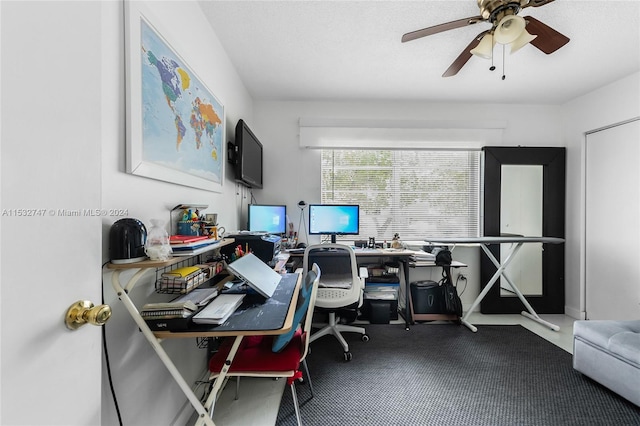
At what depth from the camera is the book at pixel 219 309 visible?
1.08m

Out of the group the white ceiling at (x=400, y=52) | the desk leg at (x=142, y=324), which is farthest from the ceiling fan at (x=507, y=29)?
the desk leg at (x=142, y=324)

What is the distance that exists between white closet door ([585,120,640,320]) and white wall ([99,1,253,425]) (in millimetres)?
3995

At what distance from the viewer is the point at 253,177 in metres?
2.68

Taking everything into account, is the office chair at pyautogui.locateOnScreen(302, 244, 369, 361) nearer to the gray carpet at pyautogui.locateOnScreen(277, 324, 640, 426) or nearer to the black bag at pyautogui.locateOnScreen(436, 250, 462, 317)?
the gray carpet at pyautogui.locateOnScreen(277, 324, 640, 426)

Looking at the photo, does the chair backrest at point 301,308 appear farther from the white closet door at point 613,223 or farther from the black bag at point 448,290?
the white closet door at point 613,223

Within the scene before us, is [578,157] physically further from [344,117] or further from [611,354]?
[344,117]

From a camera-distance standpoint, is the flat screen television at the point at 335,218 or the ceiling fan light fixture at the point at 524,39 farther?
the flat screen television at the point at 335,218

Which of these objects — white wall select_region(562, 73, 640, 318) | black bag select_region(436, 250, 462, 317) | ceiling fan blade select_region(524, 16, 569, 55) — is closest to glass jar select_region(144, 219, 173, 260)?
ceiling fan blade select_region(524, 16, 569, 55)

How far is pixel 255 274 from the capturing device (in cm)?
150

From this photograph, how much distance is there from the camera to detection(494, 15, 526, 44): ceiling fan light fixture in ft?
4.46

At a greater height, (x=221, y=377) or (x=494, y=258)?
(x=494, y=258)

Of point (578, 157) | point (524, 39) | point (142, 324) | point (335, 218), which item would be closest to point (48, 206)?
point (142, 324)

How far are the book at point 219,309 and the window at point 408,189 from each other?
2.13 m

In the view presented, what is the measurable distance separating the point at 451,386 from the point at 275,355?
1.36 m
